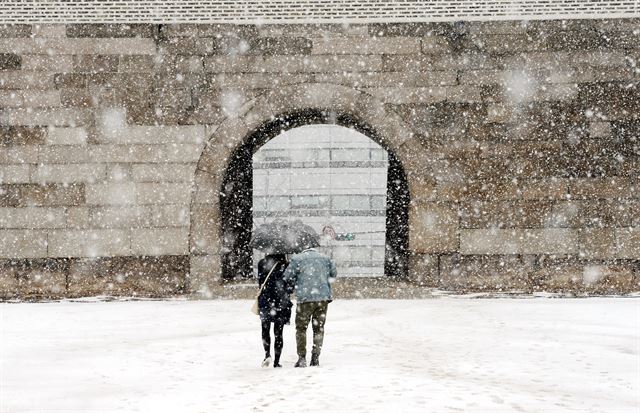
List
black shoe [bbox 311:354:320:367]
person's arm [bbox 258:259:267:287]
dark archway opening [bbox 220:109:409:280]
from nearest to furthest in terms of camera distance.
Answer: black shoe [bbox 311:354:320:367] → person's arm [bbox 258:259:267:287] → dark archway opening [bbox 220:109:409:280]

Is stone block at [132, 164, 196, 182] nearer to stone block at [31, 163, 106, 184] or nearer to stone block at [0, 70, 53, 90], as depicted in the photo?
stone block at [31, 163, 106, 184]

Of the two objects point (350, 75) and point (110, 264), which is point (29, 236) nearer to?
point (110, 264)

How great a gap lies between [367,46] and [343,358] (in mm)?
4886

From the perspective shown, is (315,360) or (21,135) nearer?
(315,360)

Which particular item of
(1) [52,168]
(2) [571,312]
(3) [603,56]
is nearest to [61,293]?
(1) [52,168]

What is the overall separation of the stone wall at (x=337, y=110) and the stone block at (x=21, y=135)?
18mm

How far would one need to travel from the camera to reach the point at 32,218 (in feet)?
31.4

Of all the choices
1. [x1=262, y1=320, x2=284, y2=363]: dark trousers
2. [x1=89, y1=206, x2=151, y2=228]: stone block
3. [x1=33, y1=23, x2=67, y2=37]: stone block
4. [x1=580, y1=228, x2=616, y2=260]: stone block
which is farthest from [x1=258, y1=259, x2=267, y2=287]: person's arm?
[x1=33, y1=23, x2=67, y2=37]: stone block

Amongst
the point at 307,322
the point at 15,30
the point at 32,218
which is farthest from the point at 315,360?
the point at 15,30

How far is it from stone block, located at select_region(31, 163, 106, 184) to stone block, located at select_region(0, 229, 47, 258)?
2.28ft

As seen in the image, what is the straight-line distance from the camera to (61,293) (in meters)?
9.57

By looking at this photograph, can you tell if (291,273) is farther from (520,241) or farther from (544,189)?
(544,189)

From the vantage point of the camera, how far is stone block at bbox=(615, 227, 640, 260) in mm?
9492

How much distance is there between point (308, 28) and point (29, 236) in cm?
453
